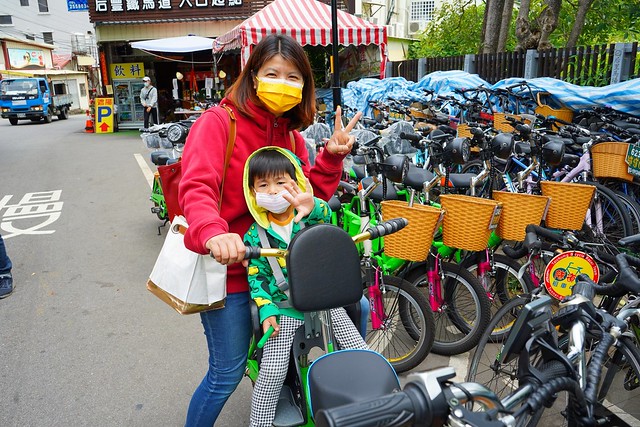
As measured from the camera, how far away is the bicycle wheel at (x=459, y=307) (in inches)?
134

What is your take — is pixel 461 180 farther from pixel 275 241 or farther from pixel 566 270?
pixel 275 241

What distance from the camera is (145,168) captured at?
11.4 m

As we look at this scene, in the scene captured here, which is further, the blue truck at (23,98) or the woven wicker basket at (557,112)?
the blue truck at (23,98)

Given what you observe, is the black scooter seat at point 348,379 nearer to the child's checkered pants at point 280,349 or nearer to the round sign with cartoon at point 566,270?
the child's checkered pants at point 280,349

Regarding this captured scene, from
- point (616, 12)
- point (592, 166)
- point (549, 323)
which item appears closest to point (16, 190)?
point (592, 166)

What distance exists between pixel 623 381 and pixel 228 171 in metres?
1.97

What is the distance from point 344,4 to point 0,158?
45.2 feet

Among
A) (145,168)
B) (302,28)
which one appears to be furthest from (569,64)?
(145,168)

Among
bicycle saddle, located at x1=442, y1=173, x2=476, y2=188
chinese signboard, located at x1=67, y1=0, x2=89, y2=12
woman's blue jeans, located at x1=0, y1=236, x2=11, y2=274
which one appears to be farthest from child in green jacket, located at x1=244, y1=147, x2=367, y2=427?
chinese signboard, located at x1=67, y1=0, x2=89, y2=12

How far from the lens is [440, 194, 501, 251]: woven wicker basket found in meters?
3.29

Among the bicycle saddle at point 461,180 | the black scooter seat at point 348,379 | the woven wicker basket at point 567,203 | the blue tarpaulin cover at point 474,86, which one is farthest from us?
the blue tarpaulin cover at point 474,86

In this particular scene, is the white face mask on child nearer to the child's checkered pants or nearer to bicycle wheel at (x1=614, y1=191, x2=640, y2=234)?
the child's checkered pants

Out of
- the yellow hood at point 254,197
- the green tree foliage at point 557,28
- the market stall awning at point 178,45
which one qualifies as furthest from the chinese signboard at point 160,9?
the yellow hood at point 254,197

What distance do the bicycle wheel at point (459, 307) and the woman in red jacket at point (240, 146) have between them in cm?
155
